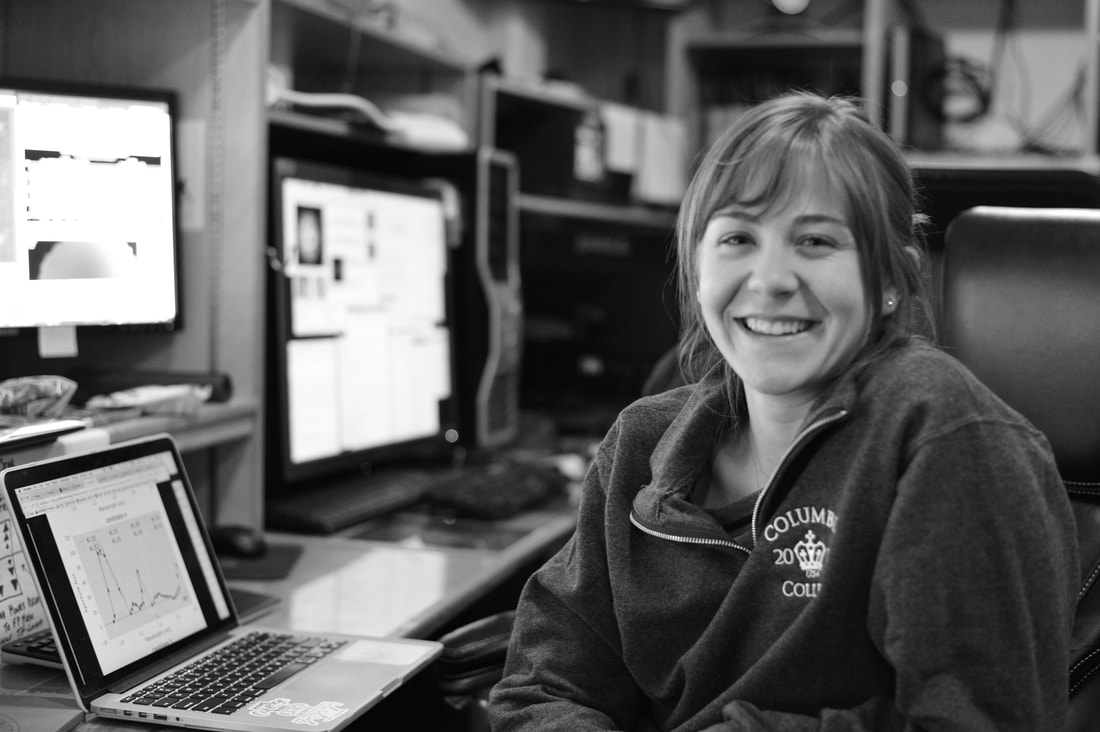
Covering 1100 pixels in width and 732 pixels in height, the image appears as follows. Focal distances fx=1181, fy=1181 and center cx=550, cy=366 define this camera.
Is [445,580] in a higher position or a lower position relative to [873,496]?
lower

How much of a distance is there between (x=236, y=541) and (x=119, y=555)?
0.36m

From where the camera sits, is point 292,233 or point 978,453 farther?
Result: point 292,233

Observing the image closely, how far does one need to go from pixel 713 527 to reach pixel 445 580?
1.76 feet

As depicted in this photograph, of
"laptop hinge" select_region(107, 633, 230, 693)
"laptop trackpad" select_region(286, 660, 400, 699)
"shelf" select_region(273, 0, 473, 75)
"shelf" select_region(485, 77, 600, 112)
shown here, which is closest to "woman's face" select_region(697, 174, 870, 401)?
"laptop trackpad" select_region(286, 660, 400, 699)

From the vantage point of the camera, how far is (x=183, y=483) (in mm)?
1315

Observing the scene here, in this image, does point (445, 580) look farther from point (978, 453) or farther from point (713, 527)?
point (978, 453)

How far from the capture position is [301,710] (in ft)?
3.52

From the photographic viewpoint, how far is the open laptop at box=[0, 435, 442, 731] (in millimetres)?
1082

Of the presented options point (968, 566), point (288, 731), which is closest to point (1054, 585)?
Result: point (968, 566)

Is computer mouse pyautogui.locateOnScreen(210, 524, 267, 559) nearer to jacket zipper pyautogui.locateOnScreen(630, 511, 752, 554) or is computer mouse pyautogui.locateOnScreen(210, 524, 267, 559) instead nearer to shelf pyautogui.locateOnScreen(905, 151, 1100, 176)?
jacket zipper pyautogui.locateOnScreen(630, 511, 752, 554)

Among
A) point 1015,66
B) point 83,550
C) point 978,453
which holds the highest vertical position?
point 1015,66

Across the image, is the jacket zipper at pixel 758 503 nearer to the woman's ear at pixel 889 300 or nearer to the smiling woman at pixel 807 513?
the smiling woman at pixel 807 513

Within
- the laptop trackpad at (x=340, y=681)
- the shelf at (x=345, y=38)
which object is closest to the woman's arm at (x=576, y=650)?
the laptop trackpad at (x=340, y=681)

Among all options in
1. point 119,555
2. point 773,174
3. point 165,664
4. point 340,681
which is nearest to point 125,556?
point 119,555
